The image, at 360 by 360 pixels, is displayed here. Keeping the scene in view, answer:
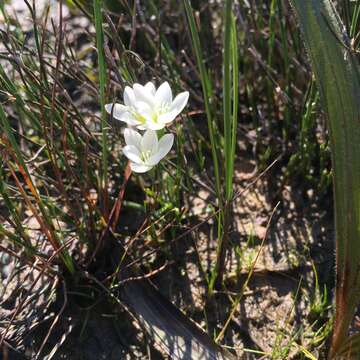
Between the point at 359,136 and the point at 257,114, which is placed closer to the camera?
the point at 359,136

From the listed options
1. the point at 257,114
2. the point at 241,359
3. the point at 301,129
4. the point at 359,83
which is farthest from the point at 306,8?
the point at 241,359

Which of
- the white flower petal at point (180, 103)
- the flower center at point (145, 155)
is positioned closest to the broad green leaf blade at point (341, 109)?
the white flower petal at point (180, 103)

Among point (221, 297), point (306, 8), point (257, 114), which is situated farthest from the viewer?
point (257, 114)

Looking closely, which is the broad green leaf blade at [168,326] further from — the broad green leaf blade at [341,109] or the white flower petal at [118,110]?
the white flower petal at [118,110]

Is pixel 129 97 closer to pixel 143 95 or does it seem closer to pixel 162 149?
pixel 143 95

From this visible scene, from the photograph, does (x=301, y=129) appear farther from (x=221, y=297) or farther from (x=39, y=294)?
(x=39, y=294)

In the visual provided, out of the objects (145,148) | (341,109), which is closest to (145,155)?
(145,148)

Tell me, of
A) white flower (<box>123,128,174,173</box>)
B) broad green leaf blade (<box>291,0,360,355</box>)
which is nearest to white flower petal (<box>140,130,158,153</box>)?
white flower (<box>123,128,174,173</box>)
